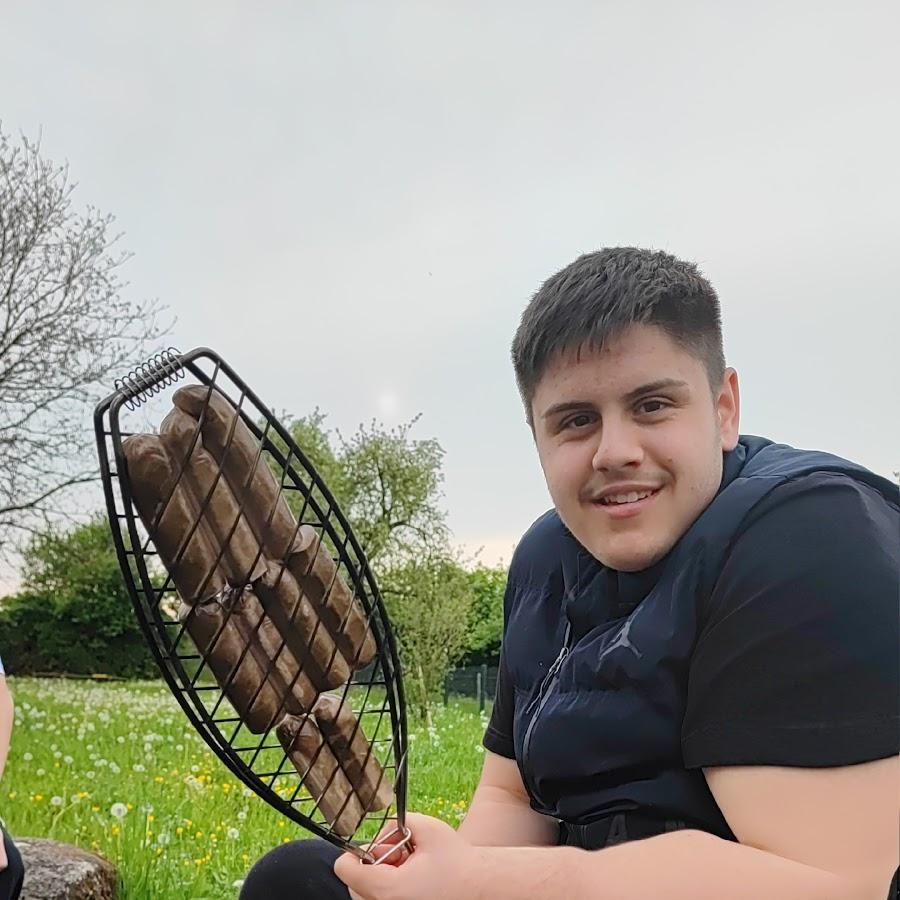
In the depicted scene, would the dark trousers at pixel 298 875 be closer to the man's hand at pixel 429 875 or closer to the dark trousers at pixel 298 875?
the dark trousers at pixel 298 875

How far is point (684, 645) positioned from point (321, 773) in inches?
11.5

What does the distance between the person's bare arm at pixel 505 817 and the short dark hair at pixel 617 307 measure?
0.39 m

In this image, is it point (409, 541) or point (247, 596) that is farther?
point (409, 541)

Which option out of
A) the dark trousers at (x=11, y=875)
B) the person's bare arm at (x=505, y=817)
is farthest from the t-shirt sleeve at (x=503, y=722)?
the dark trousers at (x=11, y=875)

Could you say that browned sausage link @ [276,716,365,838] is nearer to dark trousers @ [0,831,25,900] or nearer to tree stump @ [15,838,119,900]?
dark trousers @ [0,831,25,900]

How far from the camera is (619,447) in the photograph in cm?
72

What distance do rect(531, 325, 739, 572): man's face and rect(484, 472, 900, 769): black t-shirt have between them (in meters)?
0.07

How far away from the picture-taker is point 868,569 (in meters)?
0.62

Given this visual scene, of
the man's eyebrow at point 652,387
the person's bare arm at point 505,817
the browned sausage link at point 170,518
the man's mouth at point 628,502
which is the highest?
the man's eyebrow at point 652,387

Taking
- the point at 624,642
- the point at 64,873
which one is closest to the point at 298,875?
the point at 624,642

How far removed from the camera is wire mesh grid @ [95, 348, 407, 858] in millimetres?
645

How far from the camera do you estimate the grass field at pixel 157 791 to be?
1.94 meters

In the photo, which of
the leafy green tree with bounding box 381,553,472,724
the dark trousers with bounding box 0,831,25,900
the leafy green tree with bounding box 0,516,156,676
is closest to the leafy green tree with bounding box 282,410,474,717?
the leafy green tree with bounding box 381,553,472,724

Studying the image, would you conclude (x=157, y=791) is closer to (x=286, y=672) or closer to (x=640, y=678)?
(x=286, y=672)
